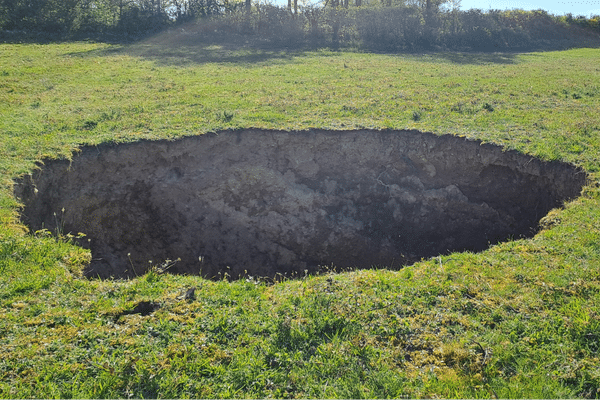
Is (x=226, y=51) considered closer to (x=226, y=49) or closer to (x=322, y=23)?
(x=226, y=49)

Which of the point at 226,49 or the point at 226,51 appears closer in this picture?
the point at 226,51

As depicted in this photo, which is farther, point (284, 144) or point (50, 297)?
point (284, 144)

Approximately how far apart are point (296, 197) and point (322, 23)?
23550mm

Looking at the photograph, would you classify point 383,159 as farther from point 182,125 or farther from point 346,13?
point 346,13

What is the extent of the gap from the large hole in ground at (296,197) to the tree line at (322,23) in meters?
20.0

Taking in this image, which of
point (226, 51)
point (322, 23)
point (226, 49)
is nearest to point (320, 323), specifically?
point (226, 51)

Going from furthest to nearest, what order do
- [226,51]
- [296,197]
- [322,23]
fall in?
[322,23]
[226,51]
[296,197]

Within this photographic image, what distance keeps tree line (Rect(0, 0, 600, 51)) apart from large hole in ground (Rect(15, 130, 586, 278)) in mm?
20010

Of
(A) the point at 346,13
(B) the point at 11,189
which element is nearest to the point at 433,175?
(B) the point at 11,189

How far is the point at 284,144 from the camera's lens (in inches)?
440

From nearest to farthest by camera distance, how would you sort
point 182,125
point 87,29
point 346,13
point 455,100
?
1. point 182,125
2. point 455,100
3. point 87,29
4. point 346,13

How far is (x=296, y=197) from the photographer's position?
10.9 metres

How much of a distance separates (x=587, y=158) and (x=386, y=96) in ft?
23.3

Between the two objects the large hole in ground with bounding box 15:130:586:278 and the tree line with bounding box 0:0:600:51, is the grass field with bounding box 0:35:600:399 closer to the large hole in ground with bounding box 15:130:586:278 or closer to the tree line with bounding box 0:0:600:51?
the large hole in ground with bounding box 15:130:586:278
